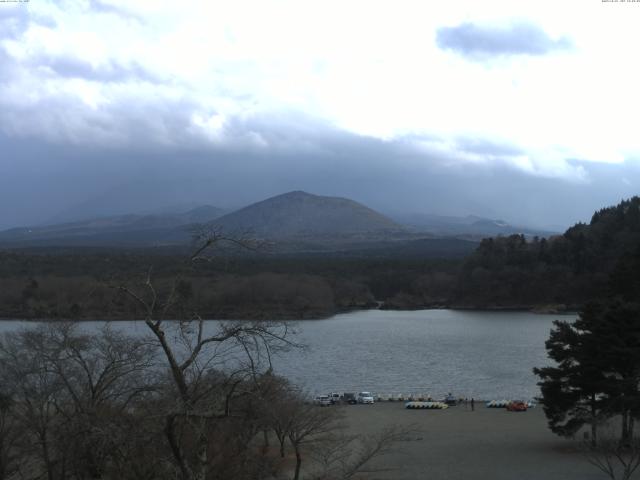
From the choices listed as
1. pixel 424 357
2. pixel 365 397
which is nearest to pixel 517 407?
pixel 365 397

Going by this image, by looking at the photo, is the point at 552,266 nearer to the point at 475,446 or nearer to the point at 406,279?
the point at 406,279

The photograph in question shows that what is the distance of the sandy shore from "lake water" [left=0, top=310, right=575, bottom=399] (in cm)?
374

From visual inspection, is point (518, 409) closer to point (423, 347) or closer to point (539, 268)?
point (423, 347)

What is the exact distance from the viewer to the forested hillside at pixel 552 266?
218 ft

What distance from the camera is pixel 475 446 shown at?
1892 centimetres

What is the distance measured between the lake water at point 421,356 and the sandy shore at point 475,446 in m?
3.74

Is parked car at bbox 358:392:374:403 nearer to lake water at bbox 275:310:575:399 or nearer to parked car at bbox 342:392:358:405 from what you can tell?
parked car at bbox 342:392:358:405

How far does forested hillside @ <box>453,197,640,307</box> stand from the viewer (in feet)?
218

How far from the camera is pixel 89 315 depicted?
142ft

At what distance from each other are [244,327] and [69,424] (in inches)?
81.2

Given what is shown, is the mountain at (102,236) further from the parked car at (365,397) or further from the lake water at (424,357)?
the parked car at (365,397)

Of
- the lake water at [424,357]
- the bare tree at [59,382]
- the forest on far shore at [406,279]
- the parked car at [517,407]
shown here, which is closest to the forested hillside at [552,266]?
the forest on far shore at [406,279]

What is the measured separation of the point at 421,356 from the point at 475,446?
64.1ft

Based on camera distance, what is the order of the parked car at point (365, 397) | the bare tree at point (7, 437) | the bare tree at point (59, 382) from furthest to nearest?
the parked car at point (365, 397), the bare tree at point (7, 437), the bare tree at point (59, 382)
